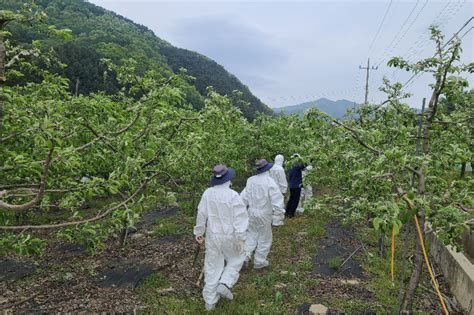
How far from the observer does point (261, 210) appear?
22.9ft

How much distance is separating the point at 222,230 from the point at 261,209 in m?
1.67

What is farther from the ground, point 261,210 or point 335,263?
point 261,210

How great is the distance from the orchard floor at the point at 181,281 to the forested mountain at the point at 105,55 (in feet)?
31.8

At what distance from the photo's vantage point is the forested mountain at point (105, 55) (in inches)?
1276

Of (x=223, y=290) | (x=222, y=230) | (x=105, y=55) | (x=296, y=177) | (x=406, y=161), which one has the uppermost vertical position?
(x=105, y=55)

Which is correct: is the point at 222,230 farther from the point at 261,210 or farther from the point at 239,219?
the point at 261,210

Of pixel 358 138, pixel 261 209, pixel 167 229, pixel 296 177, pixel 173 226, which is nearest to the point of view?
pixel 358 138

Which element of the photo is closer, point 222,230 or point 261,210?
point 222,230

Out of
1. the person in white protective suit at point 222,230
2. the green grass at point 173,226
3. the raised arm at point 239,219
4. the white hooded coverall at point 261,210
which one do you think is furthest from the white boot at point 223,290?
the green grass at point 173,226

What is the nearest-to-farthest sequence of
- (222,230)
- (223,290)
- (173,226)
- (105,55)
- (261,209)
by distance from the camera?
(223,290)
(222,230)
(261,209)
(173,226)
(105,55)

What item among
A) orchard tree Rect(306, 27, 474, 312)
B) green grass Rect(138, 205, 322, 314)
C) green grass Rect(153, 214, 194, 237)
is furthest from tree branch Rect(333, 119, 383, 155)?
green grass Rect(153, 214, 194, 237)

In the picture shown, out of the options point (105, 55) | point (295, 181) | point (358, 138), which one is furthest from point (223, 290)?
point (105, 55)

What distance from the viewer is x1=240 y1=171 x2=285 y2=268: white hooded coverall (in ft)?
22.6

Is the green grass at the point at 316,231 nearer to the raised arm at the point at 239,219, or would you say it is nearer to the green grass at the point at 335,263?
the green grass at the point at 335,263
